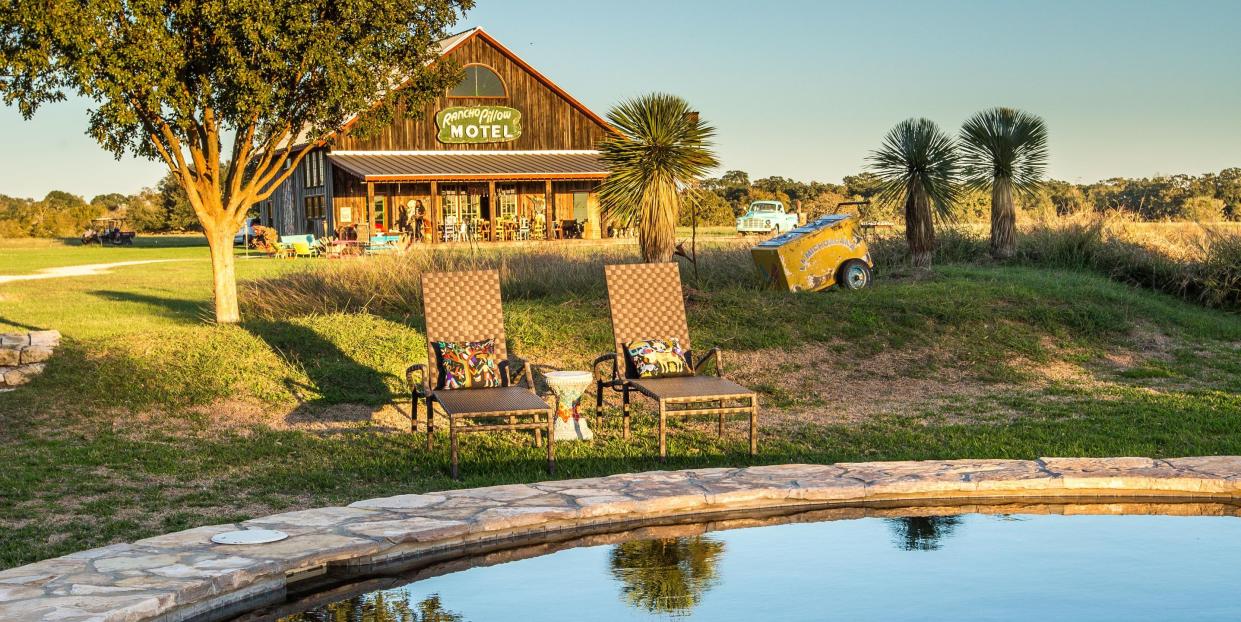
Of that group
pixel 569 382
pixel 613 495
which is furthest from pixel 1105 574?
pixel 569 382

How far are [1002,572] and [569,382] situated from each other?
361 centimetres

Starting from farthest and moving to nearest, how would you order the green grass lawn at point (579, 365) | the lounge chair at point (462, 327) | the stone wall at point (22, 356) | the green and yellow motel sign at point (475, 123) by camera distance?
the green and yellow motel sign at point (475, 123)
the stone wall at point (22, 356)
the lounge chair at point (462, 327)
the green grass lawn at point (579, 365)

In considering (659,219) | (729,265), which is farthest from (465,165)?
(659,219)

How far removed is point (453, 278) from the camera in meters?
8.44

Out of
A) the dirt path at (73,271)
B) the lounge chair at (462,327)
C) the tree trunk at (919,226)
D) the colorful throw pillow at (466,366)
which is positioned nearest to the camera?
the lounge chair at (462,327)

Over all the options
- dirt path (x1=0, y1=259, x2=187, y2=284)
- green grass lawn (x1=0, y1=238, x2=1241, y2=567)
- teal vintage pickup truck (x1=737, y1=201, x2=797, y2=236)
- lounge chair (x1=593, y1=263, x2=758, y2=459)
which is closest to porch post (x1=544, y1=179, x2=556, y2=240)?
teal vintage pickup truck (x1=737, y1=201, x2=797, y2=236)

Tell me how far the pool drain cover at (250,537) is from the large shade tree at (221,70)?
7.50m

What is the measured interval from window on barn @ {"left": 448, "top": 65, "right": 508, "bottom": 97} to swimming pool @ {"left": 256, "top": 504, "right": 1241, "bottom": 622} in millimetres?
32719

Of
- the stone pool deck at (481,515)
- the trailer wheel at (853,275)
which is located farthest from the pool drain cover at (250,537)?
the trailer wheel at (853,275)

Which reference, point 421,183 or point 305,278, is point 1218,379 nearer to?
point 305,278

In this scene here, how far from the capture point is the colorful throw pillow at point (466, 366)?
7.93m

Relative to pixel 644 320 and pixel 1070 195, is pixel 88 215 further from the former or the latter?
pixel 644 320

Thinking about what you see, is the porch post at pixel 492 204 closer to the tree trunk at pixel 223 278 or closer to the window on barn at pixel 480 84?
the window on barn at pixel 480 84

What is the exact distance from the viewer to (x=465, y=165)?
116ft
